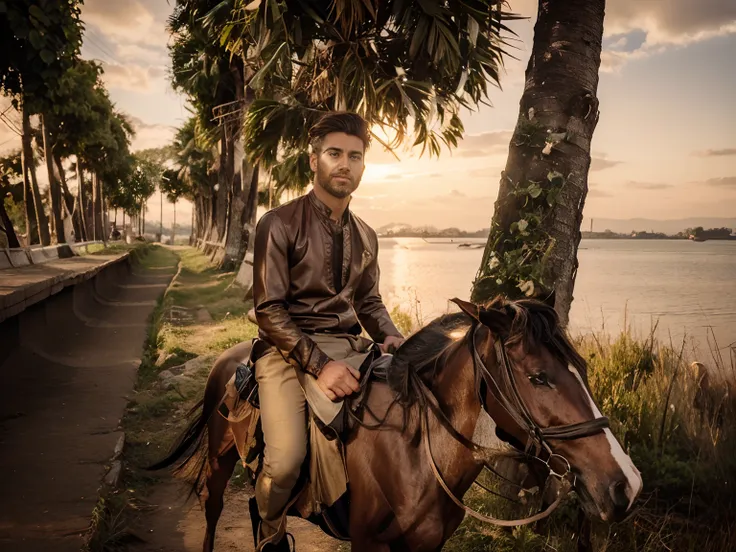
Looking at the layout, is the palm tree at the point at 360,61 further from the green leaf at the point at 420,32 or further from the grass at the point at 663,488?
the grass at the point at 663,488

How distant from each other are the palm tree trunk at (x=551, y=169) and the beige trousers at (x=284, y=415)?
7.93ft

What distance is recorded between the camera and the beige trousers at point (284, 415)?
257 cm

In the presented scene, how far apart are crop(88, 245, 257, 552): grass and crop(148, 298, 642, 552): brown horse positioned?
2.43 meters

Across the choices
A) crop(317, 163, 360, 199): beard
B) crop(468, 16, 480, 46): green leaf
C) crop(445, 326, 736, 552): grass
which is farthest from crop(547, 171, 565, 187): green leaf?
crop(468, 16, 480, 46): green leaf

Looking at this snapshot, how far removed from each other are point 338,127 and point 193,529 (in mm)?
3496

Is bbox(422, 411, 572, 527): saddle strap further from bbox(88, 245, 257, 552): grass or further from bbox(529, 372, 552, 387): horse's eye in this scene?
bbox(88, 245, 257, 552): grass

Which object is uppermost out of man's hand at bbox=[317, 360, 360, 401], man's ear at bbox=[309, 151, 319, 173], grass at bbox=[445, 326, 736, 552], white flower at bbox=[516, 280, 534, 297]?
man's ear at bbox=[309, 151, 319, 173]

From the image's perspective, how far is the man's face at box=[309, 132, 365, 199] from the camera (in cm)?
265

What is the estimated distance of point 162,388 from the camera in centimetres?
757

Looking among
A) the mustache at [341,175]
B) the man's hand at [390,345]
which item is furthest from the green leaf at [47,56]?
the man's hand at [390,345]

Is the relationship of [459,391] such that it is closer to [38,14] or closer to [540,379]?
[540,379]

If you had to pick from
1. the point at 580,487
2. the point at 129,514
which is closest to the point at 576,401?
the point at 580,487

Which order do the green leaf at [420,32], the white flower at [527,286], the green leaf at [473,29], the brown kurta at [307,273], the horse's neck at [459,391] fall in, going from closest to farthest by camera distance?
the horse's neck at [459,391] → the brown kurta at [307,273] → the white flower at [527,286] → the green leaf at [473,29] → the green leaf at [420,32]

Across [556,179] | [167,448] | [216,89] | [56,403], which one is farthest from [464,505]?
[216,89]
